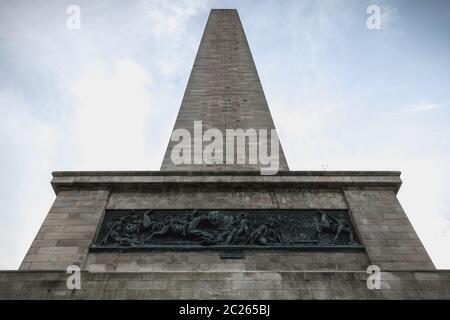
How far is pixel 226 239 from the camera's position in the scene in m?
8.67

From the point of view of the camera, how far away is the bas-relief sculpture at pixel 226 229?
8.62 metres

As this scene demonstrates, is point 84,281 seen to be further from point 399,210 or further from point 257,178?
point 399,210

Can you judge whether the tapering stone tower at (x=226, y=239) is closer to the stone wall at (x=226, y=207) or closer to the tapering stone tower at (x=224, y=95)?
the stone wall at (x=226, y=207)

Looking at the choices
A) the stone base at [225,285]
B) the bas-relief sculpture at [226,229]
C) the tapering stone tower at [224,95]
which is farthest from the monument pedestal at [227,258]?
the tapering stone tower at [224,95]

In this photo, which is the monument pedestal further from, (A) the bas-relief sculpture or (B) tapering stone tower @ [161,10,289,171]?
(B) tapering stone tower @ [161,10,289,171]

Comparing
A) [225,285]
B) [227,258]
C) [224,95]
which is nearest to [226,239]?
[227,258]

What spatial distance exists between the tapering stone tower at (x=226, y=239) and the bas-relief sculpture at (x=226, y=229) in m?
0.02

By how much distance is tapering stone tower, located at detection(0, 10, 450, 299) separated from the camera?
23.6 ft

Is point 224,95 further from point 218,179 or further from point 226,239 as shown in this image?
point 226,239

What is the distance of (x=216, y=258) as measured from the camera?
326 inches

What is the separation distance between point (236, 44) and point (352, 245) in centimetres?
1346
